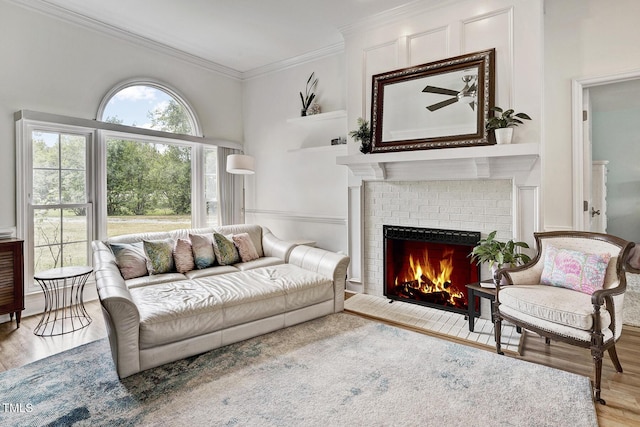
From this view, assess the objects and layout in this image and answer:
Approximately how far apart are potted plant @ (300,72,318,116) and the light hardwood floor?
3.35m

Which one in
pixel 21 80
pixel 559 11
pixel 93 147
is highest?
pixel 559 11

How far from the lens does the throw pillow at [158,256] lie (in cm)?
328

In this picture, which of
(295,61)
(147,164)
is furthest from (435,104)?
(147,164)

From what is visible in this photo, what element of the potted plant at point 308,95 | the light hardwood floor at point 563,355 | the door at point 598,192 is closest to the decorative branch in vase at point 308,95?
the potted plant at point 308,95

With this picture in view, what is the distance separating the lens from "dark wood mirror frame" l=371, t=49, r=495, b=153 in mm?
3098

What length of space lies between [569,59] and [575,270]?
7.09 ft

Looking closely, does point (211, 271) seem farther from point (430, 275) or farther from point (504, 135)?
point (504, 135)

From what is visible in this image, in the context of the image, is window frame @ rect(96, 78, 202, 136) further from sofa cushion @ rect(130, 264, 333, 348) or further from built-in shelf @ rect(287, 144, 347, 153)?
sofa cushion @ rect(130, 264, 333, 348)

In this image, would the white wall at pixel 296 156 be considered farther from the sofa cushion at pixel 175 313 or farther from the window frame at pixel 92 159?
the sofa cushion at pixel 175 313

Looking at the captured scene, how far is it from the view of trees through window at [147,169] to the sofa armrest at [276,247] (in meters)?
1.41

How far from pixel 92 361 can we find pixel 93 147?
2413 mm

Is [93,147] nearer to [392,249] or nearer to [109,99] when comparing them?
[109,99]

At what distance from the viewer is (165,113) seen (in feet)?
15.0

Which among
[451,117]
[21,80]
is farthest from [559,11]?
[21,80]
